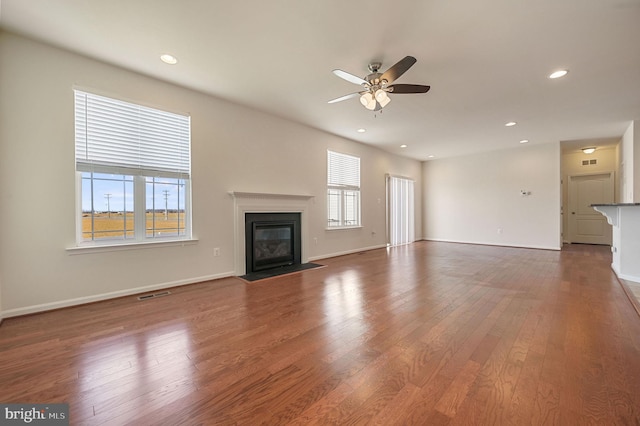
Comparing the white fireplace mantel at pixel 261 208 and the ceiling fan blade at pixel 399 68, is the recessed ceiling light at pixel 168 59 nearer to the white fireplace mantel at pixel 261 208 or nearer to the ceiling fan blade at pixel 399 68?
the white fireplace mantel at pixel 261 208

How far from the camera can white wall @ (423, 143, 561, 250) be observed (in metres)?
6.57

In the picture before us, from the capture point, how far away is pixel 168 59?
2885 mm

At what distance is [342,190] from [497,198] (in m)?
4.79

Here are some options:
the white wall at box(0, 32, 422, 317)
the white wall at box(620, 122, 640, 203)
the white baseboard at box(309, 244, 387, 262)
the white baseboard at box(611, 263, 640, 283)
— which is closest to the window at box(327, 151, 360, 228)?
the white baseboard at box(309, 244, 387, 262)

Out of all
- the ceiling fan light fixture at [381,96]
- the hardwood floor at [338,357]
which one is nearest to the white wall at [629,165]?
the hardwood floor at [338,357]

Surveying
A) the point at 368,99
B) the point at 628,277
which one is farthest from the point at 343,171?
the point at 628,277

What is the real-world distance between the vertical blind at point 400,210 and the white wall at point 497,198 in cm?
93

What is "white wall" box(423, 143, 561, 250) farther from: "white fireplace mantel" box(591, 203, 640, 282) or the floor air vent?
the floor air vent

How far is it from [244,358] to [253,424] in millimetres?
607

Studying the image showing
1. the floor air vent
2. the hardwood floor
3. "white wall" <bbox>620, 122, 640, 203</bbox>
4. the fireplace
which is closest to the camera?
the hardwood floor

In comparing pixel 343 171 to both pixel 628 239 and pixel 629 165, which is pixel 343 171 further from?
pixel 629 165

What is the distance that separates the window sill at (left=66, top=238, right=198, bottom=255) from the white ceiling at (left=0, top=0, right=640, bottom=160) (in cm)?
214

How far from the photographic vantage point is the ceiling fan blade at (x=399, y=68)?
90.8 inches

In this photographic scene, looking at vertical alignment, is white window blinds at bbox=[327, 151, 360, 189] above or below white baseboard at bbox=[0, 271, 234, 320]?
above
